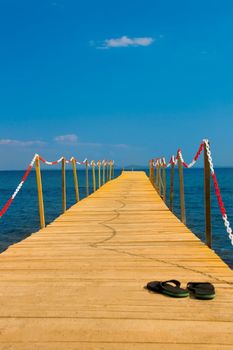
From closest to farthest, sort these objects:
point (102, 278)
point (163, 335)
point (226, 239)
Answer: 1. point (163, 335)
2. point (102, 278)
3. point (226, 239)

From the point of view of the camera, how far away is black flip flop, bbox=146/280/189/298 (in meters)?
3.45

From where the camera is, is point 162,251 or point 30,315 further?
point 162,251

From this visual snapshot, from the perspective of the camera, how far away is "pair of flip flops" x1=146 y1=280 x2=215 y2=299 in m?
3.41

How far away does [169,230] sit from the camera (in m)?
6.92

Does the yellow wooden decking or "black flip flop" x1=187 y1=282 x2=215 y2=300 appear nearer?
the yellow wooden decking

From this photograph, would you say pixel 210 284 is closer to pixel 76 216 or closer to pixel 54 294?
pixel 54 294

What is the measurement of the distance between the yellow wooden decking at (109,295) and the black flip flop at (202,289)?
0.06m

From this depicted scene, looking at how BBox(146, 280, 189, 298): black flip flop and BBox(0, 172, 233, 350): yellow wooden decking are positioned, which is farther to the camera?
BBox(146, 280, 189, 298): black flip flop

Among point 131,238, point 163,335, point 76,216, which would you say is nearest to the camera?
point 163,335

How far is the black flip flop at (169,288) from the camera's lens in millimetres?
3453

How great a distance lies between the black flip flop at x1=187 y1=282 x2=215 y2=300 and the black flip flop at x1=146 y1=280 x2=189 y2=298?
0.24 feet

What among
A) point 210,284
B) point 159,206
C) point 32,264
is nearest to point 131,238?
point 32,264

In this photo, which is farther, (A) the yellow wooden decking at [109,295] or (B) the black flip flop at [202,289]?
(B) the black flip flop at [202,289]

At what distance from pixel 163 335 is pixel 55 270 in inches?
76.4
